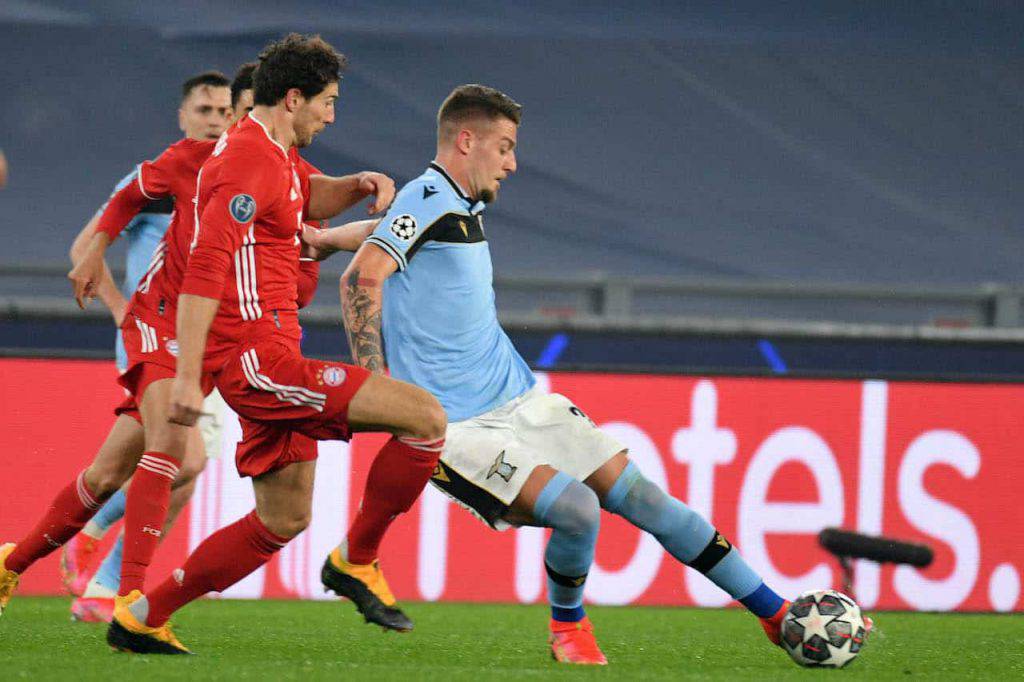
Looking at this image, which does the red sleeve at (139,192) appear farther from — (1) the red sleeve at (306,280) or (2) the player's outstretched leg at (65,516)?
(2) the player's outstretched leg at (65,516)


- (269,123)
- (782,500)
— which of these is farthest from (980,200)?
(269,123)

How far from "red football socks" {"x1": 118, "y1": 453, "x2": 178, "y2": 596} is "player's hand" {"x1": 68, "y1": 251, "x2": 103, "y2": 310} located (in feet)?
2.20

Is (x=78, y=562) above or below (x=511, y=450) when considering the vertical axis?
below

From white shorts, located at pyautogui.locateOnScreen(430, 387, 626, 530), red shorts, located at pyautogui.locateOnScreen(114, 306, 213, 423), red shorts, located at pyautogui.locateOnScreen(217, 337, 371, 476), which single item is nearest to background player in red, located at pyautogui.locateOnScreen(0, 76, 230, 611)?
red shorts, located at pyautogui.locateOnScreen(114, 306, 213, 423)

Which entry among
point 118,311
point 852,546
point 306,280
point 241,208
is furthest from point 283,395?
point 852,546

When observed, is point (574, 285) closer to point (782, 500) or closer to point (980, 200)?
point (782, 500)

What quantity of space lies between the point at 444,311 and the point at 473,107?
0.63 meters

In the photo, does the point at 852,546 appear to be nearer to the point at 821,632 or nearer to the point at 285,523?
the point at 821,632

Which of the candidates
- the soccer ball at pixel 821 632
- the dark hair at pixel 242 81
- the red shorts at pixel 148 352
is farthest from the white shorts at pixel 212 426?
the soccer ball at pixel 821 632

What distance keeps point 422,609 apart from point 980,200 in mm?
4284

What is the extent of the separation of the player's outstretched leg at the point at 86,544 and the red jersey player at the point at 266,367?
5.84 feet

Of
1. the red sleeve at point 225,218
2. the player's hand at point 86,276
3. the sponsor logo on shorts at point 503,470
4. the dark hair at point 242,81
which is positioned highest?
the dark hair at point 242,81

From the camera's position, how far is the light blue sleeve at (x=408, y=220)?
4.56 metres

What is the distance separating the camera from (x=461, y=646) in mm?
5195
